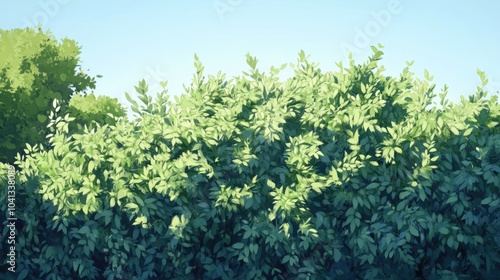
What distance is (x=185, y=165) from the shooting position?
10.5 m

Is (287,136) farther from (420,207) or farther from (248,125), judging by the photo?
(420,207)

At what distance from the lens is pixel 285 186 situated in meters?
10.6

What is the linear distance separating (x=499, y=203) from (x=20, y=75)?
2496cm

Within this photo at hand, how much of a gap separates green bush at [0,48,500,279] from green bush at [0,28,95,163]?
1824cm

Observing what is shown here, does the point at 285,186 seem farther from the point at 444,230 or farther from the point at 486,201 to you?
the point at 486,201

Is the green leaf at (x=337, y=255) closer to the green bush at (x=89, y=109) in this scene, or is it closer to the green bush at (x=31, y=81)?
the green bush at (x=31, y=81)

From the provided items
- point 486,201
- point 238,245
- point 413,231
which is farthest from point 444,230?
point 238,245

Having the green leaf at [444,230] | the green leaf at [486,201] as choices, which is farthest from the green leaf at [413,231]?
the green leaf at [486,201]

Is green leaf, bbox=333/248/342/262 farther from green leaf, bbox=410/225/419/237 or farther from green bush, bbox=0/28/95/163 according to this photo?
green bush, bbox=0/28/95/163

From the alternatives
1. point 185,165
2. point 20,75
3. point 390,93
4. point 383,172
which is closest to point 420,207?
point 383,172

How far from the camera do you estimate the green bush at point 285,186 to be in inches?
405

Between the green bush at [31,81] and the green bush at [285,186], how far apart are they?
1824 centimetres

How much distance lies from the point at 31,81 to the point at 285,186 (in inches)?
877

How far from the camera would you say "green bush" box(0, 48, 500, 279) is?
33.8 feet
